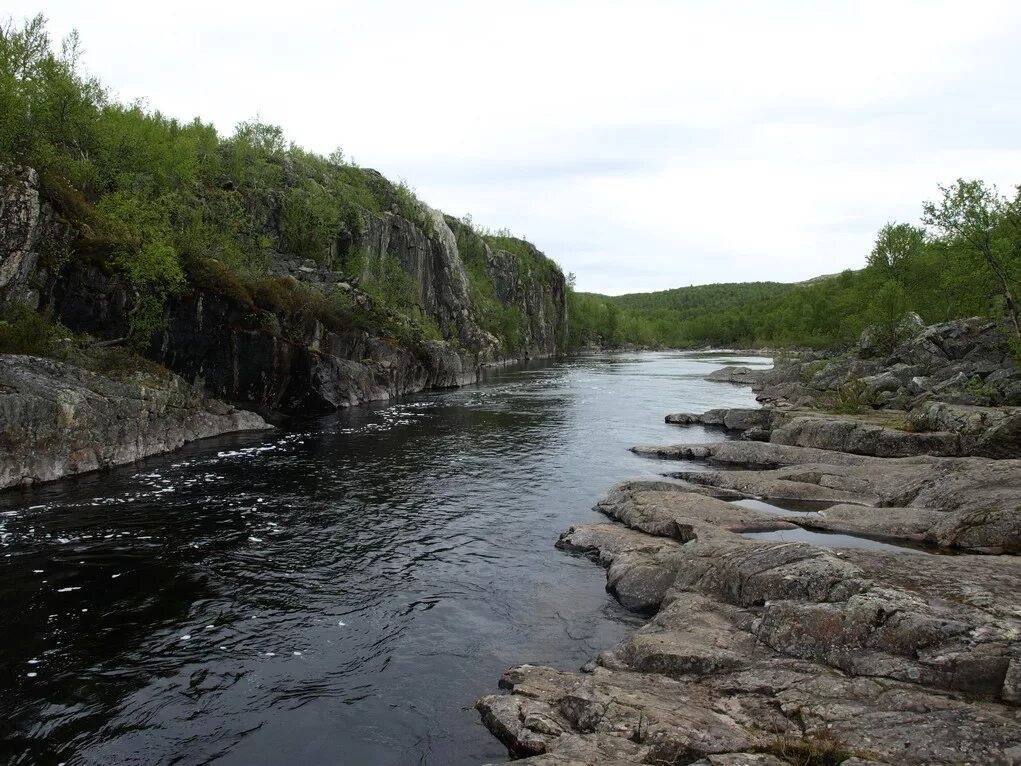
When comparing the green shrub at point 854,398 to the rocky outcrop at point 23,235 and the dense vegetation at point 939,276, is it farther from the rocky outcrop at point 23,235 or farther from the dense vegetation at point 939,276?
the rocky outcrop at point 23,235

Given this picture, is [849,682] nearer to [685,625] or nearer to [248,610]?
[685,625]

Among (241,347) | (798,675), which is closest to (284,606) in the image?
(798,675)

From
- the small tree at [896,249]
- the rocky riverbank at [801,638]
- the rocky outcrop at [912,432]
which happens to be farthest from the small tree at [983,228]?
the small tree at [896,249]

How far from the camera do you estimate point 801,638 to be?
11180mm

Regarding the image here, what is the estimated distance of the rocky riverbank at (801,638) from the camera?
8477mm

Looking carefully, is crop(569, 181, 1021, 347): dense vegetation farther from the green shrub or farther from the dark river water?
the dark river water

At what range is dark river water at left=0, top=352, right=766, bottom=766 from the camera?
33.6 ft

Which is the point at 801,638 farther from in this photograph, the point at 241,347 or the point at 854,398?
the point at 241,347

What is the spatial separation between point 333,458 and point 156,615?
18196 millimetres

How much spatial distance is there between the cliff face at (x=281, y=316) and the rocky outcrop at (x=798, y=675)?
3326cm

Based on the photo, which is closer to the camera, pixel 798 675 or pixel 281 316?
pixel 798 675

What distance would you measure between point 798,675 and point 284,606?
36.5 ft

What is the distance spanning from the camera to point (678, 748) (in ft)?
28.0

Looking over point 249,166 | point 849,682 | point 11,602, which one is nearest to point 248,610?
point 11,602
